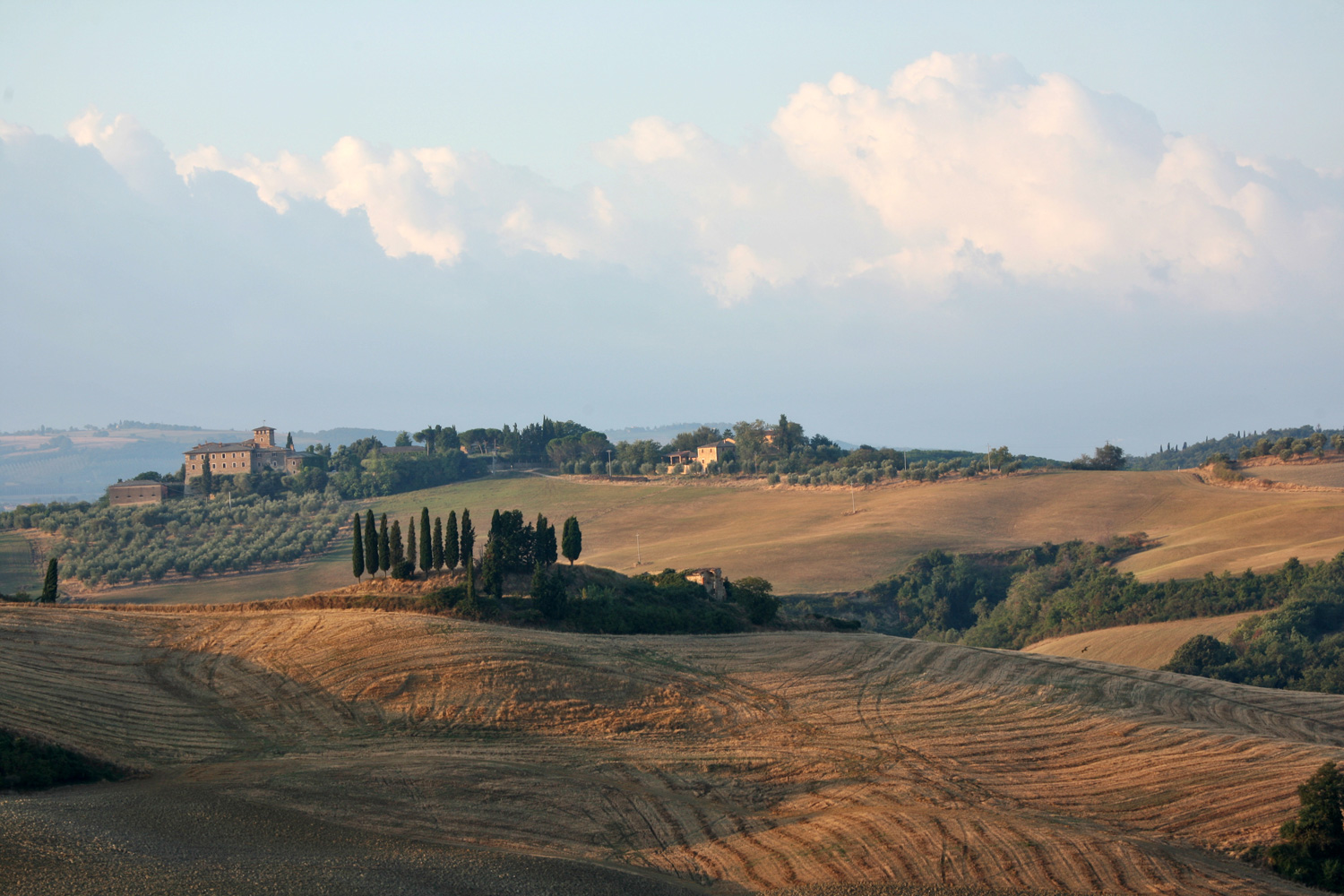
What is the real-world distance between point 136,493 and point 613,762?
96.0 m

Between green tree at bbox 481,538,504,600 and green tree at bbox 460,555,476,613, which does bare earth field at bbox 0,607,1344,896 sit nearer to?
green tree at bbox 460,555,476,613

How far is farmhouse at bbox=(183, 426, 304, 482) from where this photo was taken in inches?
4665

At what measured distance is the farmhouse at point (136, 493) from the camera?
10625 centimetres

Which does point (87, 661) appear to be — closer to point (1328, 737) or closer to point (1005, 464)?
point (1328, 737)

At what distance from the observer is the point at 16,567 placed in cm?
8075

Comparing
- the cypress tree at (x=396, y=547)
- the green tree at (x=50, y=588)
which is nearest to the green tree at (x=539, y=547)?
the cypress tree at (x=396, y=547)

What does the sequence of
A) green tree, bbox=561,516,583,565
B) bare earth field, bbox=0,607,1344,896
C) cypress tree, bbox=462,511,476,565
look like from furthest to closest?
green tree, bbox=561,516,583,565, cypress tree, bbox=462,511,476,565, bare earth field, bbox=0,607,1344,896

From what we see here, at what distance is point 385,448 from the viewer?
447 feet

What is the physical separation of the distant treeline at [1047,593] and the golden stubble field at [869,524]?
2.21 m

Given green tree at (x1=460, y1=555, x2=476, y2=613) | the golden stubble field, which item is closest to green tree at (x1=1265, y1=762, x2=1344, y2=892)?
green tree at (x1=460, y1=555, x2=476, y2=613)

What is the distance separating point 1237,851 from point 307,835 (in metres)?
20.9

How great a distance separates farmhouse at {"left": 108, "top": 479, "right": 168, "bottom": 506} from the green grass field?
46.4 feet

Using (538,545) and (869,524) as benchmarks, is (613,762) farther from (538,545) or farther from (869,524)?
(869,524)

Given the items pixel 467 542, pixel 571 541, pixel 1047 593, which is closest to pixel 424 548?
pixel 467 542
